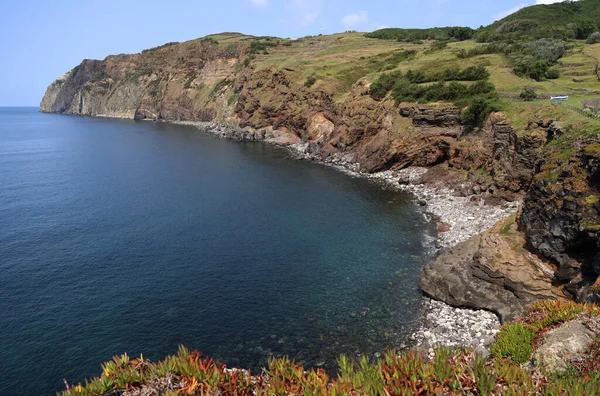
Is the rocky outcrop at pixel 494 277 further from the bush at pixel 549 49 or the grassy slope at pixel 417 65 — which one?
the bush at pixel 549 49

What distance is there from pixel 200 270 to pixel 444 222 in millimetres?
33236

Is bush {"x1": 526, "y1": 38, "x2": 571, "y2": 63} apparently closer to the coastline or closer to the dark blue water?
the coastline

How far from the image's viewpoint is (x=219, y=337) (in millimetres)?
30250

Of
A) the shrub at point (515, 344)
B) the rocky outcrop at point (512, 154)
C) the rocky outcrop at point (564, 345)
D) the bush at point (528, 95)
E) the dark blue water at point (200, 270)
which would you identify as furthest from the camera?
the bush at point (528, 95)

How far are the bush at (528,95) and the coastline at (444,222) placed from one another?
16.9 meters

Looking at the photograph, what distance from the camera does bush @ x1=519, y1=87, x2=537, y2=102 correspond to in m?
58.4

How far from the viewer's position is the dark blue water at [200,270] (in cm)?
2934

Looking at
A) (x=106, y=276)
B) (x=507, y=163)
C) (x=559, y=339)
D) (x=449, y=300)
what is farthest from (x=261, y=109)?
(x=559, y=339)

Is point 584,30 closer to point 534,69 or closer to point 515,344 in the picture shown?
point 534,69

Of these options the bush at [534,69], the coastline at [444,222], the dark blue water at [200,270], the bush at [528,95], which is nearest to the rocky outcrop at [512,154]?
the coastline at [444,222]

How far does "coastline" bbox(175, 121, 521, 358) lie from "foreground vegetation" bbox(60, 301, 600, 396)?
4.37 meters

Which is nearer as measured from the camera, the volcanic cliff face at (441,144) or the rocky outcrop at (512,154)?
the volcanic cliff face at (441,144)

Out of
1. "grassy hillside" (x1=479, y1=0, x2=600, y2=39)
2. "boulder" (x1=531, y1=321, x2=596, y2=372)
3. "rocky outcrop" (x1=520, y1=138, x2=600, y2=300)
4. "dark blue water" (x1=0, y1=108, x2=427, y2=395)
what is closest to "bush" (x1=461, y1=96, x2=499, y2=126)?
"dark blue water" (x1=0, y1=108, x2=427, y2=395)

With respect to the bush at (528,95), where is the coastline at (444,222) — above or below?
below
